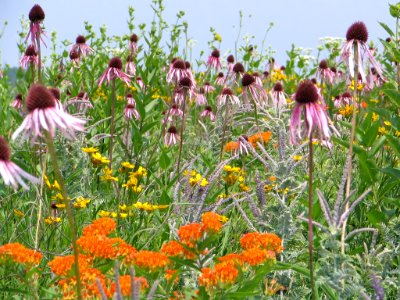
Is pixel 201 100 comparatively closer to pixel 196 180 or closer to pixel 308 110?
pixel 196 180

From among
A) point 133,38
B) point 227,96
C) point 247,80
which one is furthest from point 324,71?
point 133,38

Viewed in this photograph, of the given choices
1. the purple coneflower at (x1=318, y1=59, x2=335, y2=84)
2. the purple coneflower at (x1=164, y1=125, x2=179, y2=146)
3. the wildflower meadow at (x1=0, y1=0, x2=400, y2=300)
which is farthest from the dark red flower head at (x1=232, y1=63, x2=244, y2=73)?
the purple coneflower at (x1=318, y1=59, x2=335, y2=84)

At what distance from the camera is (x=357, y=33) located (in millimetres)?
2691

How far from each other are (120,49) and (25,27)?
1.25 meters

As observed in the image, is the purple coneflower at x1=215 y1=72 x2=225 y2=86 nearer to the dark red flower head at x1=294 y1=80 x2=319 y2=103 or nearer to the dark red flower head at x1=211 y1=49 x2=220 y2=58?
the dark red flower head at x1=211 y1=49 x2=220 y2=58

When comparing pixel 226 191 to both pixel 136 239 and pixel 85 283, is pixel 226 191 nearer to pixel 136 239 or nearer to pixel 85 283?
pixel 136 239

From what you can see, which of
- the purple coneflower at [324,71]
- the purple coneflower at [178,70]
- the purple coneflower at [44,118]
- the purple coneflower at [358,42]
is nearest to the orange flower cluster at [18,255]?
the purple coneflower at [44,118]

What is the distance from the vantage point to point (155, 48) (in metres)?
6.08

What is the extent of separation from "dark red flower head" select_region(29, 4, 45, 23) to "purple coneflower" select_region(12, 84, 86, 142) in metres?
2.56

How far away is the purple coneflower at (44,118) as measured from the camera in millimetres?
1551

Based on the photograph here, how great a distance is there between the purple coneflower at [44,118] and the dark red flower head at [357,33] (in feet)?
4.71

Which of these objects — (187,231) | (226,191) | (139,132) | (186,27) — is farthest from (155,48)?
(187,231)

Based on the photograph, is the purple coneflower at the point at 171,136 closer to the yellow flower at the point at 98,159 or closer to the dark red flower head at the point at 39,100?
the yellow flower at the point at 98,159

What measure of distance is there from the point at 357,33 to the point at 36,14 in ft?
7.03
